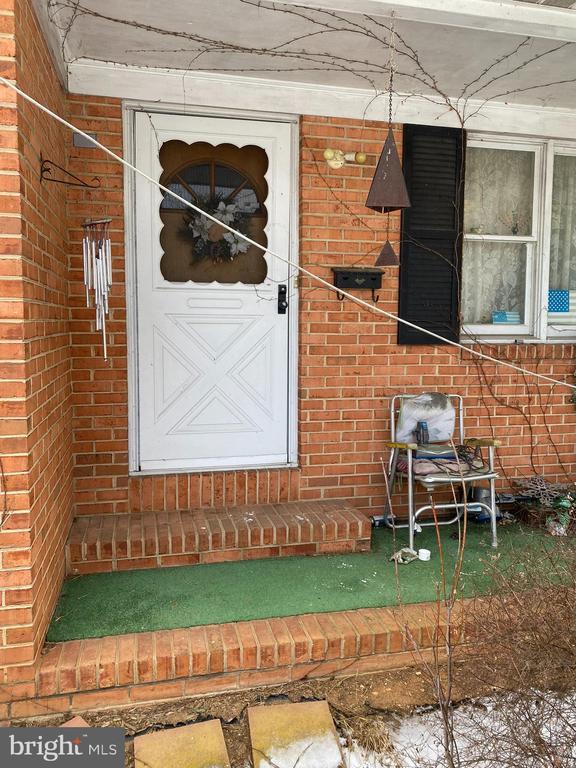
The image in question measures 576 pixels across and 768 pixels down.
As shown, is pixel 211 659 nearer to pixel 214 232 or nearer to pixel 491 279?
pixel 214 232

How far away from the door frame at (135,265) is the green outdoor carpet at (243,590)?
0.79m

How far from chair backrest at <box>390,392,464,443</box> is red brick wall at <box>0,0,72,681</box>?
2.26 meters

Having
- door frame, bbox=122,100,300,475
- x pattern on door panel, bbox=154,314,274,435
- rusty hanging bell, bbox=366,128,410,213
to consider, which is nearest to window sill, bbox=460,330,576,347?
door frame, bbox=122,100,300,475

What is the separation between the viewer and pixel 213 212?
13.4 feet

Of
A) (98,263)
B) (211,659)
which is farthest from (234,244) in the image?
(211,659)

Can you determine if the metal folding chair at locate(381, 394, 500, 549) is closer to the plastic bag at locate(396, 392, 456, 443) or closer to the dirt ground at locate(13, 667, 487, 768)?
the plastic bag at locate(396, 392, 456, 443)

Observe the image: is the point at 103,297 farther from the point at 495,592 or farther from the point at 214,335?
the point at 495,592

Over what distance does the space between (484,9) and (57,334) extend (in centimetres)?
272

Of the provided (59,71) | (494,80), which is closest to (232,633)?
(59,71)

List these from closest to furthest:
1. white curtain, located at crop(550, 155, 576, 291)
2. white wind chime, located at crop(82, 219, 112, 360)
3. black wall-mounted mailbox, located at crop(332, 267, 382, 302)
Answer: white wind chime, located at crop(82, 219, 112, 360) < black wall-mounted mailbox, located at crop(332, 267, 382, 302) < white curtain, located at crop(550, 155, 576, 291)

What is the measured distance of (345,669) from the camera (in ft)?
9.57

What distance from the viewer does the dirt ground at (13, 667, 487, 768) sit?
2.56 metres

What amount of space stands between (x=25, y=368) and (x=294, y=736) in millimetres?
1835

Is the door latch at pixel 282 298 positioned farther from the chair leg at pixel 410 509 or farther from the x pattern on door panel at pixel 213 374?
the chair leg at pixel 410 509
